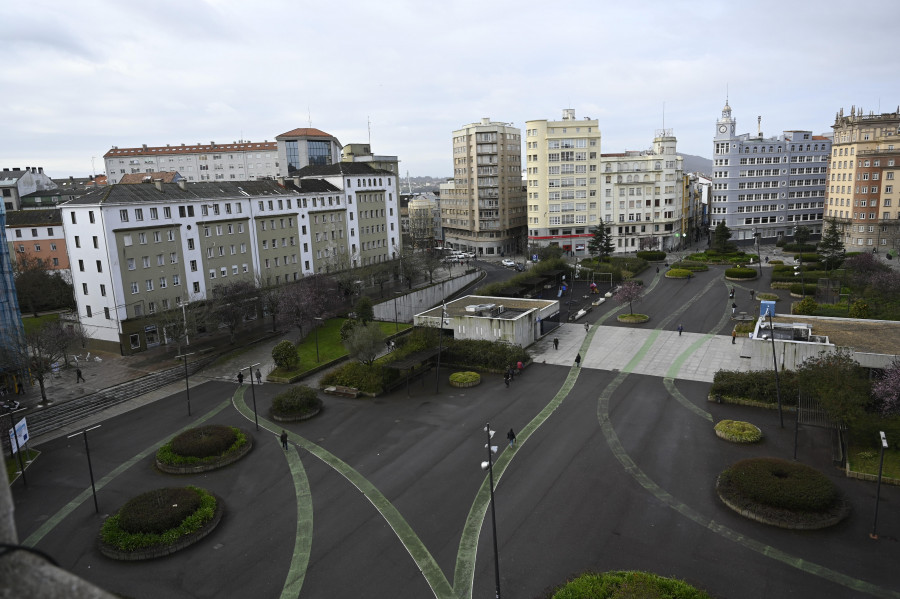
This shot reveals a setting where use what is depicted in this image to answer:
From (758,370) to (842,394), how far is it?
1021 centimetres

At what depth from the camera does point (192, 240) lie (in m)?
58.6

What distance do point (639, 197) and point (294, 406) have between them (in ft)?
285

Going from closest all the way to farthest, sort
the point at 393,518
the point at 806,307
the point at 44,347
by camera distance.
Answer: the point at 393,518
the point at 44,347
the point at 806,307

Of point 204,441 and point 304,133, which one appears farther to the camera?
point 304,133

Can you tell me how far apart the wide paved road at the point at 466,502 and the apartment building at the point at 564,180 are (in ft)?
226

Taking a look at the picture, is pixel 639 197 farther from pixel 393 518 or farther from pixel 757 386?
pixel 393 518

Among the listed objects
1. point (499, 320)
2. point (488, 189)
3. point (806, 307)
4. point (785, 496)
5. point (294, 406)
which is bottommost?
point (785, 496)

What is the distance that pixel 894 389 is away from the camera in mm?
29234

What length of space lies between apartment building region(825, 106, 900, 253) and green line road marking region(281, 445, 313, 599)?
100.0 m

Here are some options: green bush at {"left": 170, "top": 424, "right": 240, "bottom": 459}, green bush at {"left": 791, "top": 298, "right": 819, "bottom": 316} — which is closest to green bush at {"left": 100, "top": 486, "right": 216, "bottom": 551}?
green bush at {"left": 170, "top": 424, "right": 240, "bottom": 459}

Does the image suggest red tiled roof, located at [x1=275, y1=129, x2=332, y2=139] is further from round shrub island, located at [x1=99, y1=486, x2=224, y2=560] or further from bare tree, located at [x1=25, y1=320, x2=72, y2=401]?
round shrub island, located at [x1=99, y1=486, x2=224, y2=560]

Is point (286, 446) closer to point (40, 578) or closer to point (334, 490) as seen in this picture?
point (334, 490)

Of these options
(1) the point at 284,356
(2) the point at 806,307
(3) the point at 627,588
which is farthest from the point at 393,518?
(2) the point at 806,307

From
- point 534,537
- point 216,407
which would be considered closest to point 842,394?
point 534,537
